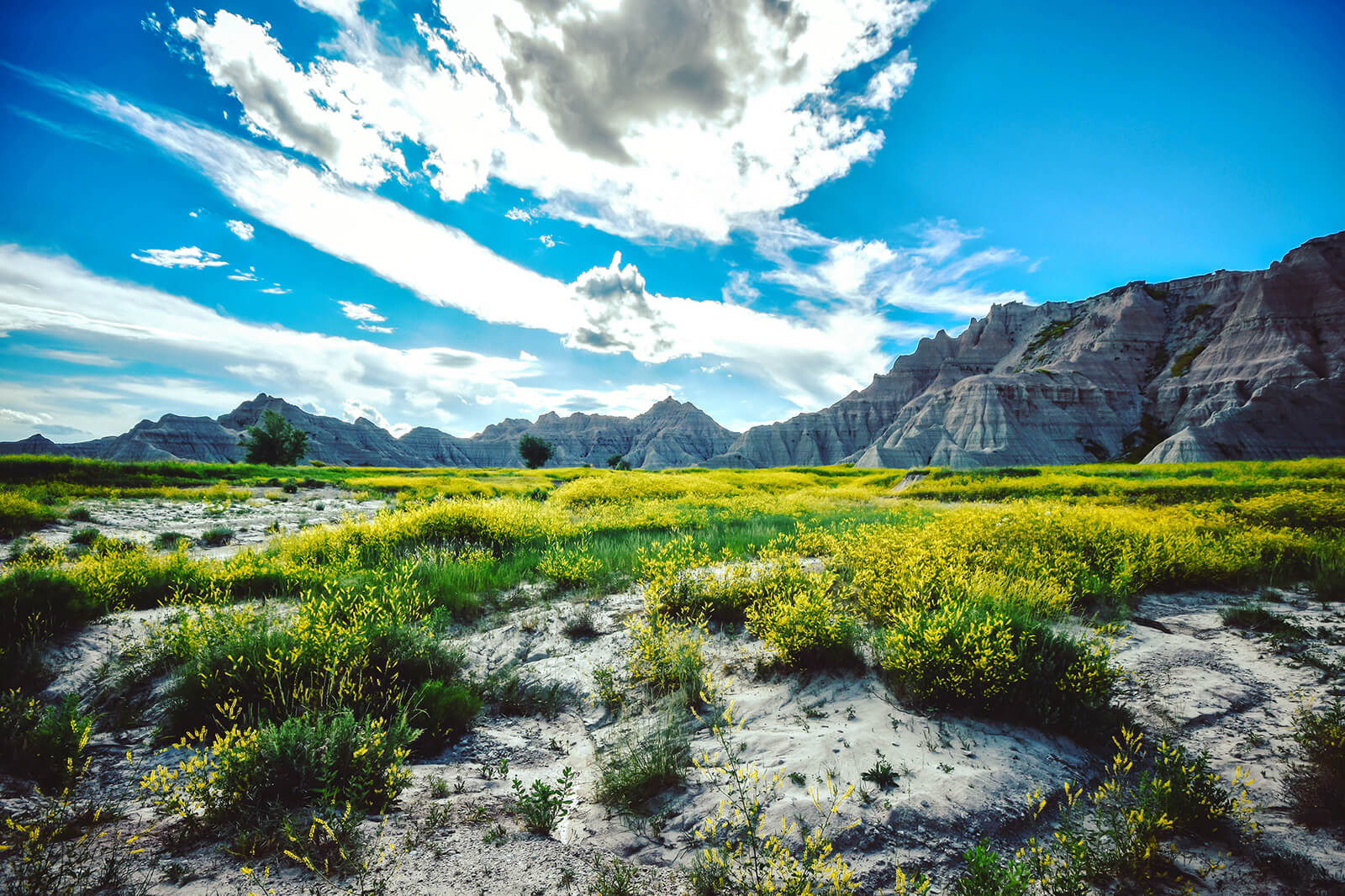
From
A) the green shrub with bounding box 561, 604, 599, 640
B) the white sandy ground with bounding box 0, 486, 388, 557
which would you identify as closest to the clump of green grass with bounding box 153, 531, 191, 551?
the white sandy ground with bounding box 0, 486, 388, 557

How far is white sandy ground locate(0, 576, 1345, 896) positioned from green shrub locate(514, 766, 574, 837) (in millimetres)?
76

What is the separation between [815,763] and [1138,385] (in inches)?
5361

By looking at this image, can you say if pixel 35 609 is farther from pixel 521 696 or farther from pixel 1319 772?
pixel 1319 772

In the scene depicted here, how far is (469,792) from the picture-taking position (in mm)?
3441

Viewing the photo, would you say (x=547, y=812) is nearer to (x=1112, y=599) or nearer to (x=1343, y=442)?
(x=1112, y=599)

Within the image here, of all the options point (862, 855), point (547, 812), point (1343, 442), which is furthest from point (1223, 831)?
point (1343, 442)

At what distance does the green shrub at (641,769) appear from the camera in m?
3.36

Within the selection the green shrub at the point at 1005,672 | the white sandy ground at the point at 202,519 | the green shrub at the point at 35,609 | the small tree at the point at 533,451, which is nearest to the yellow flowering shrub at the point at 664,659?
the green shrub at the point at 1005,672

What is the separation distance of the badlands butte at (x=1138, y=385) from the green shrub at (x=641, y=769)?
82.6 meters

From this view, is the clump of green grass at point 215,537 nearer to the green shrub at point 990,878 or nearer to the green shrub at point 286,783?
the green shrub at point 286,783

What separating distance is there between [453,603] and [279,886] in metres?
4.93

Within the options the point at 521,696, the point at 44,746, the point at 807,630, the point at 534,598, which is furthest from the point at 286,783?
the point at 534,598

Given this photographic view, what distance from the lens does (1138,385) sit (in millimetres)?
98562

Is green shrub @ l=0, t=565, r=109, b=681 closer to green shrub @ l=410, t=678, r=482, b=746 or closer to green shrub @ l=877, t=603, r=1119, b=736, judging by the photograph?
green shrub @ l=410, t=678, r=482, b=746
